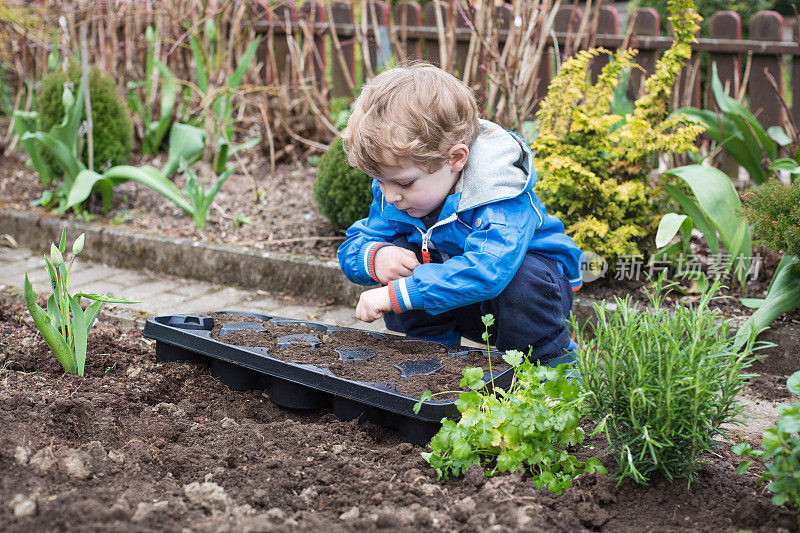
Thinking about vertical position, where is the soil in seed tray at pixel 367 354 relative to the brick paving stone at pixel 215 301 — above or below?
above

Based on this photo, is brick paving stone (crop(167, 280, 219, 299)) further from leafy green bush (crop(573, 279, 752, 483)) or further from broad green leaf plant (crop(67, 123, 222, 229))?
leafy green bush (crop(573, 279, 752, 483))

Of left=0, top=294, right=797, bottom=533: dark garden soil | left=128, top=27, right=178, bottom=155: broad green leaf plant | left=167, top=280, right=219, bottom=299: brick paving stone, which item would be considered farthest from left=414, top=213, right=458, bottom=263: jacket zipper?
left=128, top=27, right=178, bottom=155: broad green leaf plant

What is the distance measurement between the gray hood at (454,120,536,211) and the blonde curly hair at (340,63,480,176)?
8cm

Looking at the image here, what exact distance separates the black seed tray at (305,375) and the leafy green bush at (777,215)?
82cm

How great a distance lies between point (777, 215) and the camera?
8.43 feet

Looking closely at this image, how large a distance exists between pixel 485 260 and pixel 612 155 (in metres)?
1.32

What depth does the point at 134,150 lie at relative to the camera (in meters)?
5.73

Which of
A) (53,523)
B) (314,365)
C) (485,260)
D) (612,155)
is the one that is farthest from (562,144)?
(53,523)

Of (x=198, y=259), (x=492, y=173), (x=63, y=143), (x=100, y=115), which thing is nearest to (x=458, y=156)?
(x=492, y=173)

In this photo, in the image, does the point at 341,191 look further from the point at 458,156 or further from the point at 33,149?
the point at 33,149

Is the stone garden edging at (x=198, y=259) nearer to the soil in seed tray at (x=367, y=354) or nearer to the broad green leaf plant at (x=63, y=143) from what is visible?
the broad green leaf plant at (x=63, y=143)

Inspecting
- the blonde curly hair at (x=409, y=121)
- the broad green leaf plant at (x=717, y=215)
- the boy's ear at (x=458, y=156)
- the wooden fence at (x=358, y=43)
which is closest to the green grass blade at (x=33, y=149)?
the wooden fence at (x=358, y=43)

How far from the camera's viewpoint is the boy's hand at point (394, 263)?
243cm

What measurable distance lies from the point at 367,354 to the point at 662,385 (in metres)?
0.94
